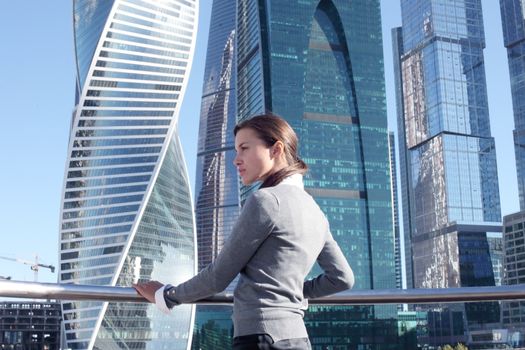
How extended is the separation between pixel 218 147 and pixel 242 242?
168351 mm

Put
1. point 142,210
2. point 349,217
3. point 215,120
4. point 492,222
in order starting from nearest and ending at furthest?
1. point 142,210
2. point 349,217
3. point 492,222
4. point 215,120

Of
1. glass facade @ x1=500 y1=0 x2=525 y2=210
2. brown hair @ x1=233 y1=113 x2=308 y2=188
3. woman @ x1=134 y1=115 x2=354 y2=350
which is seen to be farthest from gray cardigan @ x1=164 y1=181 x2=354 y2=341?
glass facade @ x1=500 y1=0 x2=525 y2=210

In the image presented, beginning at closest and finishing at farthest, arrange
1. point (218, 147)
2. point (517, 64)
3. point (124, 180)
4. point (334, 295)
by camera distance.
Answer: point (334, 295) < point (124, 180) < point (517, 64) < point (218, 147)

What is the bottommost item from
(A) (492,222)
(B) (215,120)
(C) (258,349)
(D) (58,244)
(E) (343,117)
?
(C) (258,349)

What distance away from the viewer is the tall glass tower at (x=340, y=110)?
3652 inches

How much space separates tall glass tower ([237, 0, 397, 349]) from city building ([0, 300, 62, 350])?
4128 centimetres

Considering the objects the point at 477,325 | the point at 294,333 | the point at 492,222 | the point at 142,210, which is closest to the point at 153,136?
the point at 142,210

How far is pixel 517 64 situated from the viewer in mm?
138500

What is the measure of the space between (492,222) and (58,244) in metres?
83.0

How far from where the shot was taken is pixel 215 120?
174125 mm

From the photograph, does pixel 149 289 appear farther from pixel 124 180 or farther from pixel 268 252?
pixel 124 180

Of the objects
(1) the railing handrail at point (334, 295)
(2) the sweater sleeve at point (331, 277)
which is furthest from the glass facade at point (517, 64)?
(2) the sweater sleeve at point (331, 277)

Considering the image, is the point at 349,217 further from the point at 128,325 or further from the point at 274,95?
the point at 128,325

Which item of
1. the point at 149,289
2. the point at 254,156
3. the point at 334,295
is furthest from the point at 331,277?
the point at 149,289
